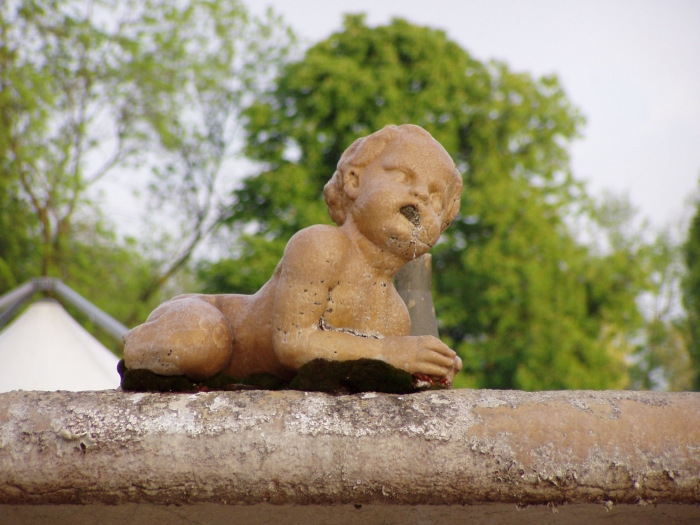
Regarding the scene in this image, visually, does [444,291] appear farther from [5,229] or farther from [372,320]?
[372,320]

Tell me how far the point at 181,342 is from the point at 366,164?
98cm

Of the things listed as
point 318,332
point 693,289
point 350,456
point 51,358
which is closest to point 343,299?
point 318,332

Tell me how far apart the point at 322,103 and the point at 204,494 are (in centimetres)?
1159

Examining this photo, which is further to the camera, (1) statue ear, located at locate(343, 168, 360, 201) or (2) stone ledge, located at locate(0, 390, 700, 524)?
(1) statue ear, located at locate(343, 168, 360, 201)

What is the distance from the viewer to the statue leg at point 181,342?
2.60m

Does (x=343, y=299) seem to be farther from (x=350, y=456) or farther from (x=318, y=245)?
(x=350, y=456)

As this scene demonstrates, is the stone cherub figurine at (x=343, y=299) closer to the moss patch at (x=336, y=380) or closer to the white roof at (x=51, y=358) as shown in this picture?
the moss patch at (x=336, y=380)

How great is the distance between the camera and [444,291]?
13.8 meters

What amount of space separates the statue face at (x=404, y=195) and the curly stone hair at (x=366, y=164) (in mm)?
31

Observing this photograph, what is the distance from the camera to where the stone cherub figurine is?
103 inches

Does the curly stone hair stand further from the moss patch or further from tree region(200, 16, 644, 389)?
tree region(200, 16, 644, 389)

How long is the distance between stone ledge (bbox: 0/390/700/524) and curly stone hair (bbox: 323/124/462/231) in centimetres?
107

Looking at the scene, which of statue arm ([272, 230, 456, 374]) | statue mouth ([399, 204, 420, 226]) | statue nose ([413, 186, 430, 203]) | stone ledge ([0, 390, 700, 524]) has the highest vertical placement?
statue nose ([413, 186, 430, 203])

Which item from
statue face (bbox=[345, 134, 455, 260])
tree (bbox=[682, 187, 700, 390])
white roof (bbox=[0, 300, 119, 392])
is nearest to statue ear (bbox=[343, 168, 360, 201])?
statue face (bbox=[345, 134, 455, 260])
